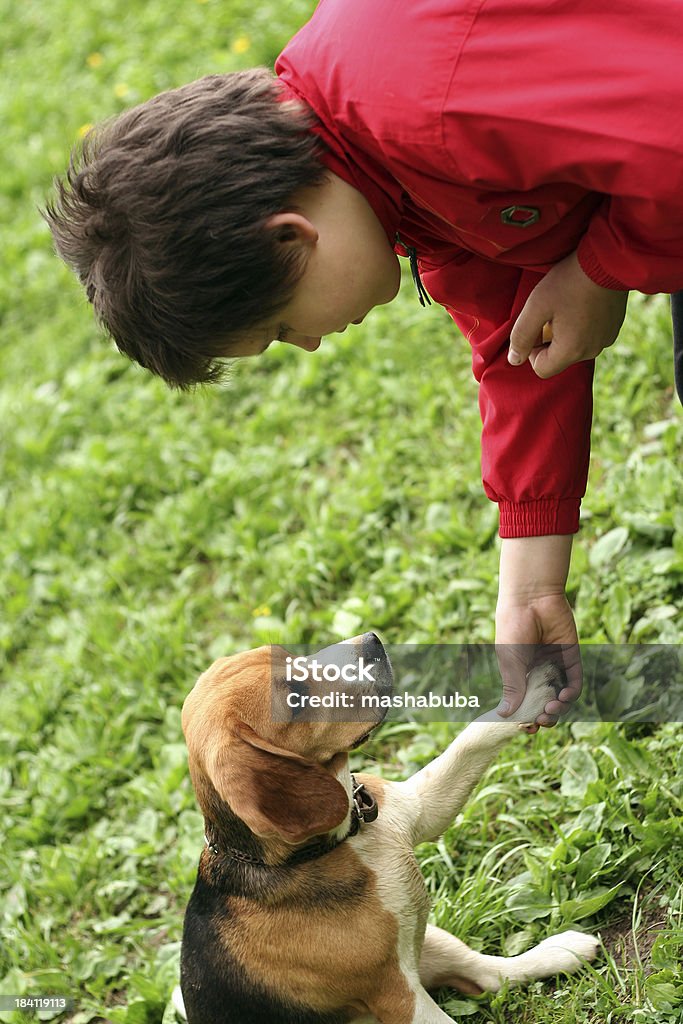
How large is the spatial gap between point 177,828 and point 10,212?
211 inches

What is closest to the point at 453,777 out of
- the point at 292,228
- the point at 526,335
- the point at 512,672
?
the point at 512,672

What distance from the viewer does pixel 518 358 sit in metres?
2.44

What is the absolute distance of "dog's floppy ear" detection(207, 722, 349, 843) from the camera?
2586mm

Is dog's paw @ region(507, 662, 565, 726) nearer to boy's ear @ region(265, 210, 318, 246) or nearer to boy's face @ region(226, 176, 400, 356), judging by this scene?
boy's face @ region(226, 176, 400, 356)

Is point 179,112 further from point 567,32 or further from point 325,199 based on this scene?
point 567,32

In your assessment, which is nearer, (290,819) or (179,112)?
(179,112)

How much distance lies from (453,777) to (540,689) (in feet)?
1.18

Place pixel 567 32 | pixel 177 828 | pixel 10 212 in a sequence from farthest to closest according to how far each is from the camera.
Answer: pixel 10 212 < pixel 177 828 < pixel 567 32

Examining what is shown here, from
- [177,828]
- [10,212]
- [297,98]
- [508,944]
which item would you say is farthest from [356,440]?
[10,212]

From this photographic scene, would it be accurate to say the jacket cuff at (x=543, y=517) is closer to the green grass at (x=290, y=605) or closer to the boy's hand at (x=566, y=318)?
the boy's hand at (x=566, y=318)

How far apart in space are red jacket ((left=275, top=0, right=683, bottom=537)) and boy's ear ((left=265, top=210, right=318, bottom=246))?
133 millimetres

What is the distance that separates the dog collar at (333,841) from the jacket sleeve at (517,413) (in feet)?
2.50

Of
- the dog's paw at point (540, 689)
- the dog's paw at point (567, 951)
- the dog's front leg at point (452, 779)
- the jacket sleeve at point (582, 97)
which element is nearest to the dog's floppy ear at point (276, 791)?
the dog's front leg at point (452, 779)

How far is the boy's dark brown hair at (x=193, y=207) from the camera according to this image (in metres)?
2.19
